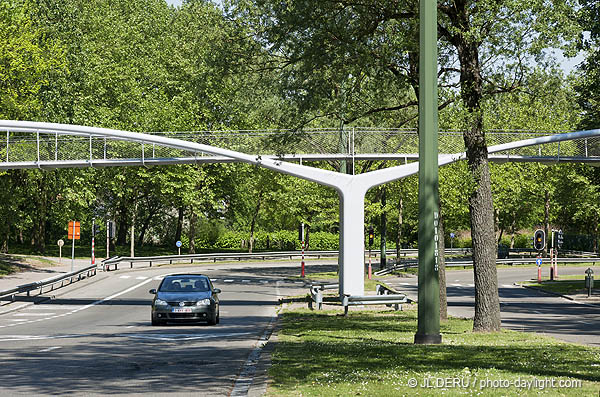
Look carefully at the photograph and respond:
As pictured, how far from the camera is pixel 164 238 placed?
86.1 meters

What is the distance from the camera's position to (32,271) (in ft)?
163

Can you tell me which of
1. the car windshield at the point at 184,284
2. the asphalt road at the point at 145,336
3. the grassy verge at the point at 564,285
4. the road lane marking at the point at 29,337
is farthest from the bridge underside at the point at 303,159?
the road lane marking at the point at 29,337

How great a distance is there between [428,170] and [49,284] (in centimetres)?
3000

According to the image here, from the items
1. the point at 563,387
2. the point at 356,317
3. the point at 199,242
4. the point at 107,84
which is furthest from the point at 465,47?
the point at 199,242

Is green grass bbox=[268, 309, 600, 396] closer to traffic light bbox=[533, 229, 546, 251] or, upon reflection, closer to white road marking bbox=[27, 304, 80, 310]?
white road marking bbox=[27, 304, 80, 310]

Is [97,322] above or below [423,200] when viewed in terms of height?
below

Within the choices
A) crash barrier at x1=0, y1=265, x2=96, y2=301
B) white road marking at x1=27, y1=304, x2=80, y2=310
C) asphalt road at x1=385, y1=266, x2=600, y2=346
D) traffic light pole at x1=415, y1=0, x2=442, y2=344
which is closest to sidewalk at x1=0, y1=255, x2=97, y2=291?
crash barrier at x1=0, y1=265, x2=96, y2=301

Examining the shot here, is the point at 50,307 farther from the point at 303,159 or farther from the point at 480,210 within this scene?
the point at 480,210

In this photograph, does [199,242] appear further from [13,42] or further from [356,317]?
[356,317]

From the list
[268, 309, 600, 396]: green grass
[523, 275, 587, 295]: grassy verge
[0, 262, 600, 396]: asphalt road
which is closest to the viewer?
[268, 309, 600, 396]: green grass

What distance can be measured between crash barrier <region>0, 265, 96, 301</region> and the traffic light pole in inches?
907

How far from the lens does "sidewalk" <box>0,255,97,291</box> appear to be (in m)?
43.0

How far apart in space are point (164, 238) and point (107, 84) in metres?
23.7

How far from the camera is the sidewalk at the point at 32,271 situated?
43.0 metres
